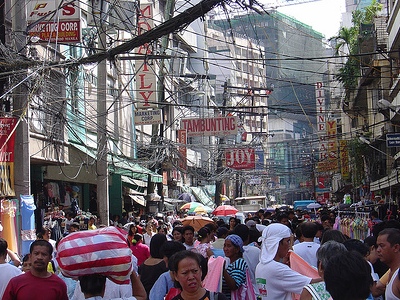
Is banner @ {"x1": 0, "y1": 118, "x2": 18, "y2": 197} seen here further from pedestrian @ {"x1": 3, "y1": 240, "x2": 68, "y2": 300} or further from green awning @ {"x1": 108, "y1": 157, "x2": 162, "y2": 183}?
green awning @ {"x1": 108, "y1": 157, "x2": 162, "y2": 183}

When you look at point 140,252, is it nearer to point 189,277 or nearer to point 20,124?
point 20,124

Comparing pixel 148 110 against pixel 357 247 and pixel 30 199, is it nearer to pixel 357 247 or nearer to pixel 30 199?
pixel 30 199

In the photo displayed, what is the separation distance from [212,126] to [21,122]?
16.7 meters

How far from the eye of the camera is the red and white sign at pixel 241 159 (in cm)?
4234

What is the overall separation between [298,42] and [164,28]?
114 m

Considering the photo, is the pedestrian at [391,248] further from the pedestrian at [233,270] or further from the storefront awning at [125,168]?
the storefront awning at [125,168]

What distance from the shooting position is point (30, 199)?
558 inches

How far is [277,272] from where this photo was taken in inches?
250

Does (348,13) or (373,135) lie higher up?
(348,13)

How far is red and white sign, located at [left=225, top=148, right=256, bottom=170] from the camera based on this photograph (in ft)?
139

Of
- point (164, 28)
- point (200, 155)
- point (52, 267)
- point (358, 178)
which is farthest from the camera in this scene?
point (200, 155)

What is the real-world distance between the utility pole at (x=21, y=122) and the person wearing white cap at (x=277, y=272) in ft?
27.2

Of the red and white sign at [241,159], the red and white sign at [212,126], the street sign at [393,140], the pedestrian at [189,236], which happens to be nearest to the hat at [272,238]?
the pedestrian at [189,236]

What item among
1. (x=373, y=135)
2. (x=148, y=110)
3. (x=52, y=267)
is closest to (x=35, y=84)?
(x=52, y=267)
